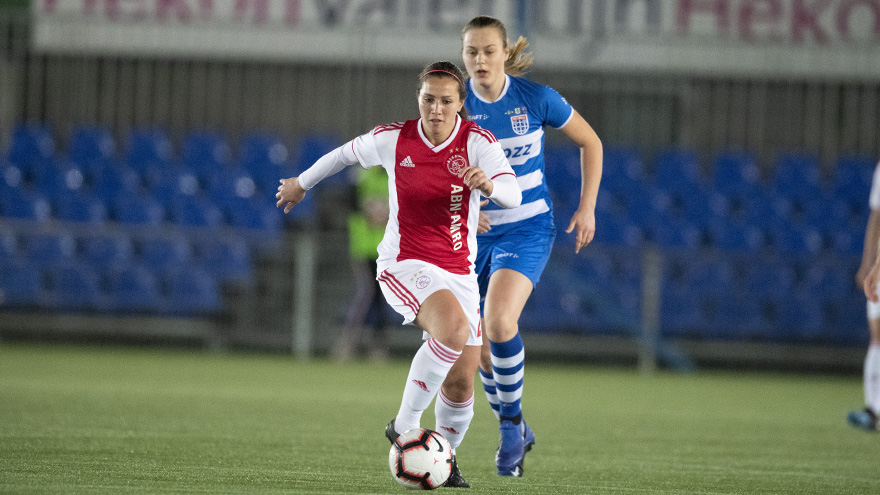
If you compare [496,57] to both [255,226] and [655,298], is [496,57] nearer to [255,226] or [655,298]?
[655,298]

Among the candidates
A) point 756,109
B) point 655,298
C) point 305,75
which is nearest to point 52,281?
point 305,75

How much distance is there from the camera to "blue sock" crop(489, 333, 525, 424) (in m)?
4.98

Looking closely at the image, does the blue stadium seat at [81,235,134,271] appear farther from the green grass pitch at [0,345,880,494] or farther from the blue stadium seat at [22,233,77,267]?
the green grass pitch at [0,345,880,494]

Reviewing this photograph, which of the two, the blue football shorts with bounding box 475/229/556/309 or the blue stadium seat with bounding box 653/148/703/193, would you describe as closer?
the blue football shorts with bounding box 475/229/556/309

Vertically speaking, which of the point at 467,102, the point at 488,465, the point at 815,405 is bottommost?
the point at 815,405

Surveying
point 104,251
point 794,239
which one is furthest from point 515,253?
point 794,239

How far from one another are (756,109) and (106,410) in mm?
12082

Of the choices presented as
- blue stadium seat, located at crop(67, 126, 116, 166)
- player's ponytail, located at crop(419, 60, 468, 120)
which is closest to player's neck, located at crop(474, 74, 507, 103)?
player's ponytail, located at crop(419, 60, 468, 120)

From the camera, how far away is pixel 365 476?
4617mm

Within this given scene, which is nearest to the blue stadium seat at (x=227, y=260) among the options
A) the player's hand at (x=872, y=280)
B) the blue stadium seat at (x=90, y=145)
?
the blue stadium seat at (x=90, y=145)

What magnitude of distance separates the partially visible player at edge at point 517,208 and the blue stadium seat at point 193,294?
26.5 ft

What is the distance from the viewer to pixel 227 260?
13164 millimetres

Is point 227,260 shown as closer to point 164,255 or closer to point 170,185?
point 164,255

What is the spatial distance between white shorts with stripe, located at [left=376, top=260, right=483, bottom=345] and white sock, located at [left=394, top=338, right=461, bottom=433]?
0.19 meters
